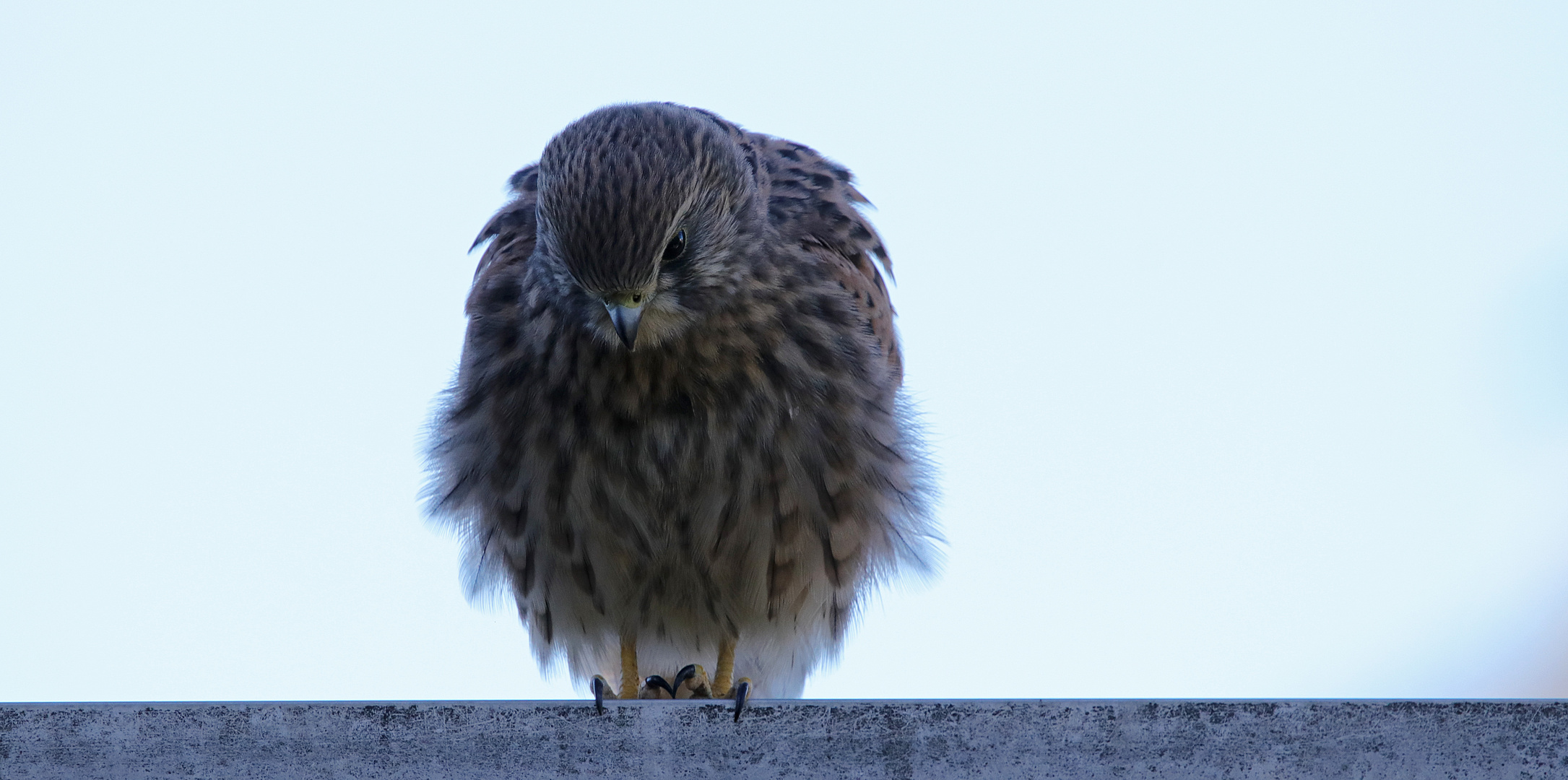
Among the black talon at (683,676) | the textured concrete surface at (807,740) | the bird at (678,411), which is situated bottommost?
the textured concrete surface at (807,740)

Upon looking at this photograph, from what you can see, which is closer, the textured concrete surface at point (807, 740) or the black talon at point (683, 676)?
the textured concrete surface at point (807, 740)

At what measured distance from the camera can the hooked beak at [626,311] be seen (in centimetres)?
298

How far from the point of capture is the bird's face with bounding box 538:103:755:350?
297 centimetres

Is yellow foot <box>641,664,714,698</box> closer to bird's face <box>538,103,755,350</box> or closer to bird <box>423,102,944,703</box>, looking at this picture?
bird <box>423,102,944,703</box>

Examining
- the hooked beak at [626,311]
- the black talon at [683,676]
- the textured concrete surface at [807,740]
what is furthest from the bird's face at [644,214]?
the textured concrete surface at [807,740]

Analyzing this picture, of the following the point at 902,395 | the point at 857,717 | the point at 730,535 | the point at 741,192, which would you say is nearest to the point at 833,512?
the point at 730,535

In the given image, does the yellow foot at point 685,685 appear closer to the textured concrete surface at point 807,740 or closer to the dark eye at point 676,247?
the dark eye at point 676,247

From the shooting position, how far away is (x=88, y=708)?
1.96 metres

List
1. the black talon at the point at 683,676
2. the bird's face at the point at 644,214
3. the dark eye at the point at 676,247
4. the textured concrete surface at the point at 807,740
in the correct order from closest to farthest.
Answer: the textured concrete surface at the point at 807,740
the bird's face at the point at 644,214
the dark eye at the point at 676,247
the black talon at the point at 683,676

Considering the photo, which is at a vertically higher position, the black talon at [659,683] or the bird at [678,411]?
the bird at [678,411]

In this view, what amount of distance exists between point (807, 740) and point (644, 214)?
4.21 ft

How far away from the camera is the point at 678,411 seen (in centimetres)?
328

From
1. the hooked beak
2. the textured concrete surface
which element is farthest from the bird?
the textured concrete surface

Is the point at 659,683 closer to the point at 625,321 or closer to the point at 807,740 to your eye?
the point at 625,321
